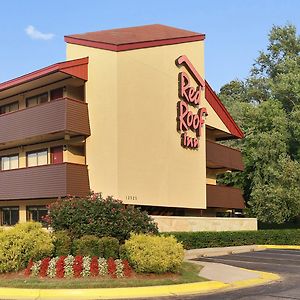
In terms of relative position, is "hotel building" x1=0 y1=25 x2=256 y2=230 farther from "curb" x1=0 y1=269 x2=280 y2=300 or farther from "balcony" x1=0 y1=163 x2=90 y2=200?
"curb" x1=0 y1=269 x2=280 y2=300

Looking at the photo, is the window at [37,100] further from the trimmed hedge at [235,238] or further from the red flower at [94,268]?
the red flower at [94,268]

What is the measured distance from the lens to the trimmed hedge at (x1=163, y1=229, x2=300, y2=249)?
25.0m

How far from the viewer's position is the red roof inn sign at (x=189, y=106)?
2808 cm

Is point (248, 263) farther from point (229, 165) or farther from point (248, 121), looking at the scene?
point (248, 121)

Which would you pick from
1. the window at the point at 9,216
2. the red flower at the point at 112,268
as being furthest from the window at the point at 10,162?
the red flower at the point at 112,268

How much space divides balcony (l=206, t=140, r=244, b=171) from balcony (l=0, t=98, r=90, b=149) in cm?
982

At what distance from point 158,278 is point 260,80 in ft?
118

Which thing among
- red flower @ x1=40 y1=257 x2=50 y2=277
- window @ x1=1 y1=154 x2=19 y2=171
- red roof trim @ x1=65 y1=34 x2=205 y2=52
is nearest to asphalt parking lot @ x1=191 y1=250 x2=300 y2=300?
red flower @ x1=40 y1=257 x2=50 y2=277

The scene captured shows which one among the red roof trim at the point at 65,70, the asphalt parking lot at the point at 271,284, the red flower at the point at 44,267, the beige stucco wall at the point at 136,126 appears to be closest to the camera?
the asphalt parking lot at the point at 271,284

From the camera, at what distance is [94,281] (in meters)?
13.1

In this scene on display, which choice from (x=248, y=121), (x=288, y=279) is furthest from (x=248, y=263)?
(x=248, y=121)

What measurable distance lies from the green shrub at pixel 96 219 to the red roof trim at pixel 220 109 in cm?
1740

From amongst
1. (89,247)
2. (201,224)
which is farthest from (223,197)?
(89,247)

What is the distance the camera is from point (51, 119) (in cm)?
2489
